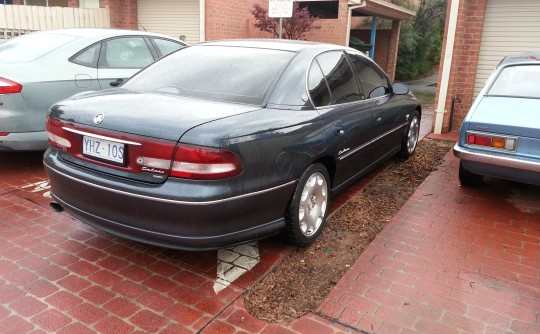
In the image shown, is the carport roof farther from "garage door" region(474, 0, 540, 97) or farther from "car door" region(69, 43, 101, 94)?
"car door" region(69, 43, 101, 94)

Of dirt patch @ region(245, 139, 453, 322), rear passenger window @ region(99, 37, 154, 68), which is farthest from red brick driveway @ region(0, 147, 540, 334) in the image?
rear passenger window @ region(99, 37, 154, 68)

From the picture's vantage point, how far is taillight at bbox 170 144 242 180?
2.67m

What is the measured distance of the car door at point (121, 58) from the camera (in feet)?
18.5

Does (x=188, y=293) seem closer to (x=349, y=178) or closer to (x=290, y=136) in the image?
(x=290, y=136)

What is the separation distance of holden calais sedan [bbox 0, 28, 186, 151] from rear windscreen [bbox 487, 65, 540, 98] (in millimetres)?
4255

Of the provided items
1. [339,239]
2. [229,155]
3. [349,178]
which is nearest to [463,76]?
[349,178]

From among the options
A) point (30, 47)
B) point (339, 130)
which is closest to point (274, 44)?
point (339, 130)

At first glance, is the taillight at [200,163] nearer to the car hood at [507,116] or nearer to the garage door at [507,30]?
the car hood at [507,116]

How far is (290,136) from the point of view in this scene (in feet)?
10.7

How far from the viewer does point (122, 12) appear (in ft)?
46.1

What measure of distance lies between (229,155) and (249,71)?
44.7 inches

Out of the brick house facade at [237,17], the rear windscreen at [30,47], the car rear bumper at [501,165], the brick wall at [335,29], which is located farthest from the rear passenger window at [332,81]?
the brick wall at [335,29]

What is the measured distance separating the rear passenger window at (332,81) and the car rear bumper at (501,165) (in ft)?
4.11

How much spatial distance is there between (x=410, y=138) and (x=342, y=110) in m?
2.73
